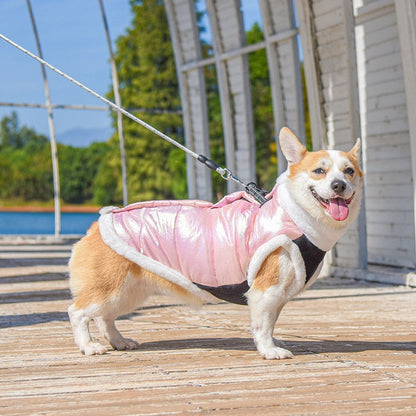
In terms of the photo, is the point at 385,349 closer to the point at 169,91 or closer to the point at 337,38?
the point at 337,38

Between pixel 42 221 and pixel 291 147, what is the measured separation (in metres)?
16.5

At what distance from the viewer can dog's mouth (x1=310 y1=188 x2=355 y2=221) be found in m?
3.12

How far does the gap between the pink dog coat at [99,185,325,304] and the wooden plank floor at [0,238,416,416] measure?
353mm

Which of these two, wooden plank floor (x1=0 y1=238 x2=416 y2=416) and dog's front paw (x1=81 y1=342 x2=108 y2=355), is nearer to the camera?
wooden plank floor (x1=0 y1=238 x2=416 y2=416)

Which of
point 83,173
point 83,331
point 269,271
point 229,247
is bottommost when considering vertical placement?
point 83,331

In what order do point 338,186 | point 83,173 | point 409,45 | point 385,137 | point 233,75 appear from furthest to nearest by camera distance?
point 83,173, point 233,75, point 385,137, point 409,45, point 338,186

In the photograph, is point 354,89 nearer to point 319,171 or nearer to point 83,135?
point 319,171

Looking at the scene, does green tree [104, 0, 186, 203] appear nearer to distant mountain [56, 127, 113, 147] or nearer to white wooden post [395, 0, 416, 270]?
distant mountain [56, 127, 113, 147]

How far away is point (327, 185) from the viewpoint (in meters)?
3.08

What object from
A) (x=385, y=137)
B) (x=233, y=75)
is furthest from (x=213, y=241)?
(x=233, y=75)

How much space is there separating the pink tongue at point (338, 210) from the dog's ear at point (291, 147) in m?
0.27

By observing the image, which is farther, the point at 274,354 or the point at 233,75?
the point at 233,75

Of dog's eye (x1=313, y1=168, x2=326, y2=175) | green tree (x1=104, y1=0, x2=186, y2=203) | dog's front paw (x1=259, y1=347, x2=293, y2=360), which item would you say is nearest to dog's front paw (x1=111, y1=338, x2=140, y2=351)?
dog's front paw (x1=259, y1=347, x2=293, y2=360)

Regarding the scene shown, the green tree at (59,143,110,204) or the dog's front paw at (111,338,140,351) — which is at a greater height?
the green tree at (59,143,110,204)
